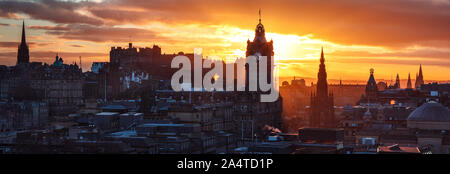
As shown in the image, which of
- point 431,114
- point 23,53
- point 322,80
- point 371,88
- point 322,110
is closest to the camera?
point 431,114

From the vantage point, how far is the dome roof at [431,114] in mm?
93938

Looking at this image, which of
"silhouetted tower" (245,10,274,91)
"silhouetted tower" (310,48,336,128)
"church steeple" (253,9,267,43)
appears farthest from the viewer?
"silhouetted tower" (310,48,336,128)

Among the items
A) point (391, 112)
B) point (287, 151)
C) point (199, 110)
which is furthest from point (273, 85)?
point (287, 151)

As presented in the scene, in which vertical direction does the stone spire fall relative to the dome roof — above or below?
above

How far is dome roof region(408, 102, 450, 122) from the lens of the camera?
93938 mm

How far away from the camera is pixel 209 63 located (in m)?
144

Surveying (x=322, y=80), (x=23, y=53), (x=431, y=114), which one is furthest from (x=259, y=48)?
(x=23, y=53)

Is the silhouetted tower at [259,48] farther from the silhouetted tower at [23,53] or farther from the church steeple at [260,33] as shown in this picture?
the silhouetted tower at [23,53]

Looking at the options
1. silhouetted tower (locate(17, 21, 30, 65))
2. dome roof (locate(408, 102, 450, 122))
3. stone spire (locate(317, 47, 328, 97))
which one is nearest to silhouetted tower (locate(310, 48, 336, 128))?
stone spire (locate(317, 47, 328, 97))

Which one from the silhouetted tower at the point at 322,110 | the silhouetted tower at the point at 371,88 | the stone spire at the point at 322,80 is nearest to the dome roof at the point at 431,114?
the silhouetted tower at the point at 322,110

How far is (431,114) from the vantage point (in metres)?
94.9

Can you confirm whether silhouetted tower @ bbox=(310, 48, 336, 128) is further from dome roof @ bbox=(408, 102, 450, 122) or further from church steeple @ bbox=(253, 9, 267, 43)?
dome roof @ bbox=(408, 102, 450, 122)

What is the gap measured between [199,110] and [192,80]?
142 feet

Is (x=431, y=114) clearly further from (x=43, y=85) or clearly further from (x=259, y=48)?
(x=43, y=85)
